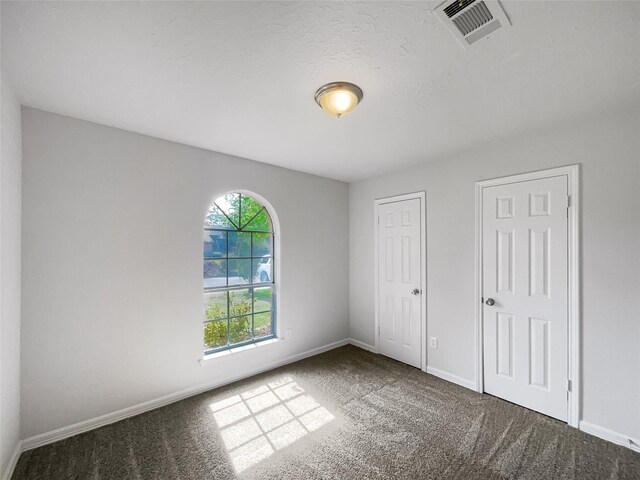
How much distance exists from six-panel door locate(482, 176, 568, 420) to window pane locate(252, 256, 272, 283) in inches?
91.4

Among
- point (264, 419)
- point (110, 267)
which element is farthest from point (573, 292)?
point (110, 267)

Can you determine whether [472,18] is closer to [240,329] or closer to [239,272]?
[239,272]

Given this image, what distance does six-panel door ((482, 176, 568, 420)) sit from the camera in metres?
2.24

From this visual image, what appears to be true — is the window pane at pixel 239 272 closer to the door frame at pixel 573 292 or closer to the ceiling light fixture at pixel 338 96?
the ceiling light fixture at pixel 338 96

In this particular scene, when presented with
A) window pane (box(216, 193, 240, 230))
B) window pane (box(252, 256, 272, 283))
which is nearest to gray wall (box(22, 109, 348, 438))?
window pane (box(216, 193, 240, 230))

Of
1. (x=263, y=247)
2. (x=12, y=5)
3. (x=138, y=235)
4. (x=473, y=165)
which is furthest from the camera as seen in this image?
(x=263, y=247)

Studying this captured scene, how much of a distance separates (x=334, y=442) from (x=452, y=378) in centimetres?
156

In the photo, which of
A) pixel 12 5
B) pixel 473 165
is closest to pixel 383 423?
pixel 473 165

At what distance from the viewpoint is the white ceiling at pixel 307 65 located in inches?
46.9

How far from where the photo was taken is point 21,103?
6.23 ft

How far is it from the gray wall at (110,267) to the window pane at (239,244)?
1.35 ft

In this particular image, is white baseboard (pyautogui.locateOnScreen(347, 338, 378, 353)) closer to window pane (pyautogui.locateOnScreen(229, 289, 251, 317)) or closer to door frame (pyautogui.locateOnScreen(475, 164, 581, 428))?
window pane (pyautogui.locateOnScreen(229, 289, 251, 317))

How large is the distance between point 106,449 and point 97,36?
254cm

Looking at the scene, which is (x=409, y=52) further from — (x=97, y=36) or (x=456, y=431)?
(x=456, y=431)
